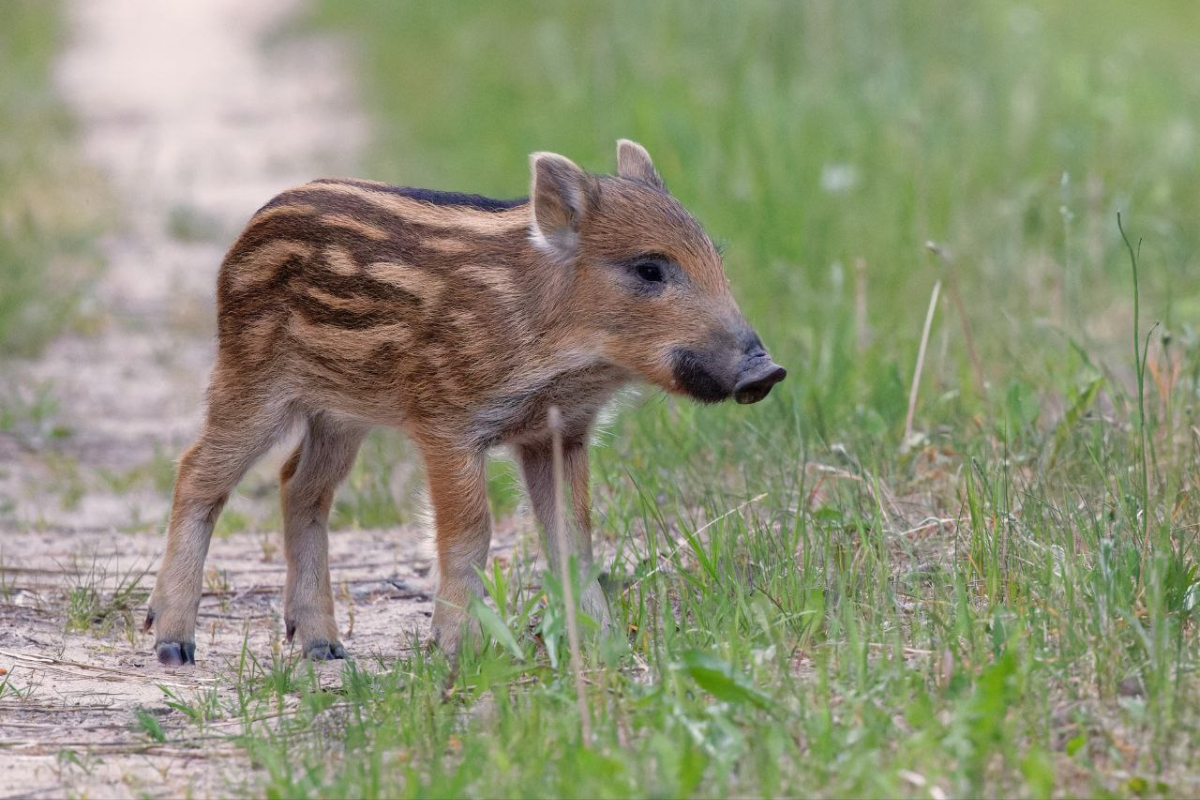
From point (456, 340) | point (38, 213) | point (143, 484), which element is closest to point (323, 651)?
point (456, 340)

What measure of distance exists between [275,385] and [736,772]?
89.7 inches

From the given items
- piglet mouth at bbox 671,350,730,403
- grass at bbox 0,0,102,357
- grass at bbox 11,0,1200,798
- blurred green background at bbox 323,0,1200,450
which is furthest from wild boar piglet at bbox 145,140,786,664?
grass at bbox 0,0,102,357

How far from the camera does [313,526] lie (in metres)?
5.14

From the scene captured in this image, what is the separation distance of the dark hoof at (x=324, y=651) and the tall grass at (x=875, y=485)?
39 cm

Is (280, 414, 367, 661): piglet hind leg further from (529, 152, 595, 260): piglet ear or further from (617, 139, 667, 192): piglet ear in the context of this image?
(617, 139, 667, 192): piglet ear

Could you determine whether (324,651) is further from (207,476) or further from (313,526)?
(207,476)

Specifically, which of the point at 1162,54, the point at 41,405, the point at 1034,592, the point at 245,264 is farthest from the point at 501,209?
the point at 1162,54

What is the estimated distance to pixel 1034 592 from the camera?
4.04m

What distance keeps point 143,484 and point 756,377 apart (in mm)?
3464

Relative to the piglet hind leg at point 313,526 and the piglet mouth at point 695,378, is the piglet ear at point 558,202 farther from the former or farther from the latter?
the piglet hind leg at point 313,526

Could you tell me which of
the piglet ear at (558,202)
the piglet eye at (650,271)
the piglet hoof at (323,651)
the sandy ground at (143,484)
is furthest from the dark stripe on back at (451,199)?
the piglet hoof at (323,651)

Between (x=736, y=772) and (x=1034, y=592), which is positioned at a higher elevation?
(x=1034, y=592)

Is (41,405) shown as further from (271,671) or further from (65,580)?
(271,671)

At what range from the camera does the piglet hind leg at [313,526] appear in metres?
4.86
